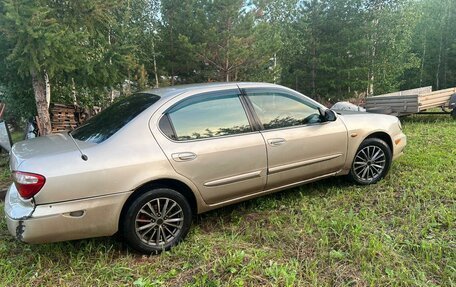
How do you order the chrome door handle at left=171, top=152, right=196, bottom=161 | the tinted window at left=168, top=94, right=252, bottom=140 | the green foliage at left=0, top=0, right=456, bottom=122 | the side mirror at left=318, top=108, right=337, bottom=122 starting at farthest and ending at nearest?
the green foliage at left=0, top=0, right=456, bottom=122
the side mirror at left=318, top=108, right=337, bottom=122
the tinted window at left=168, top=94, right=252, bottom=140
the chrome door handle at left=171, top=152, right=196, bottom=161

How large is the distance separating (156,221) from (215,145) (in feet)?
2.78

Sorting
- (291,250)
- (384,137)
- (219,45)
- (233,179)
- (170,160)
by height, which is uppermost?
(219,45)

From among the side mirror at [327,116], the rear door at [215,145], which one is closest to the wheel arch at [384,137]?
the side mirror at [327,116]

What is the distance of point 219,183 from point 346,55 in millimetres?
11856

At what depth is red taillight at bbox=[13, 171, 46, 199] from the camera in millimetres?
2496

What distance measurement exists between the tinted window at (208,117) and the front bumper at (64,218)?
0.80 metres

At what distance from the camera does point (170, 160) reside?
293cm

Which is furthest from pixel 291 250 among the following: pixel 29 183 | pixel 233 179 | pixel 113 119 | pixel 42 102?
pixel 42 102

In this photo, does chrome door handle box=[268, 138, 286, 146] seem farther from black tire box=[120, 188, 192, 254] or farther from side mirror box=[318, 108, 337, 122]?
black tire box=[120, 188, 192, 254]

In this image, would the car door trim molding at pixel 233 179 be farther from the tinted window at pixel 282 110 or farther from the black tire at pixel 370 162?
the black tire at pixel 370 162

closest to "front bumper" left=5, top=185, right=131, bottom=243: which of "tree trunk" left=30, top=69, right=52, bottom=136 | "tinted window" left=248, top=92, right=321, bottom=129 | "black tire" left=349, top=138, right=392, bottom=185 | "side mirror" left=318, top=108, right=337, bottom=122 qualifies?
"tinted window" left=248, top=92, right=321, bottom=129

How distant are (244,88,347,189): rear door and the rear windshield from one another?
1092 millimetres

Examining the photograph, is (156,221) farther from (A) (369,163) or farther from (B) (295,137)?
(A) (369,163)

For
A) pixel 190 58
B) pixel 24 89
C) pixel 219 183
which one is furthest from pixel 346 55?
pixel 219 183
